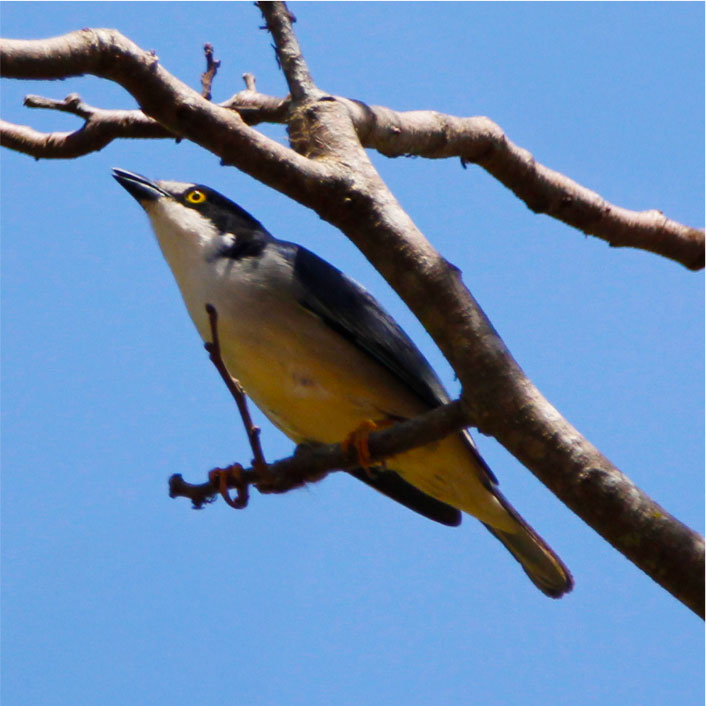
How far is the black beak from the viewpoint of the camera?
5.17 meters

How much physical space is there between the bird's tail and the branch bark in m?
2.14

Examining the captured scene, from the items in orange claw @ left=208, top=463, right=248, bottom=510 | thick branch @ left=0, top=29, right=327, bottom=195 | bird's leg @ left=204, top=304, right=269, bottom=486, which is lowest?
bird's leg @ left=204, top=304, right=269, bottom=486

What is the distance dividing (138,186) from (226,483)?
85.5 inches

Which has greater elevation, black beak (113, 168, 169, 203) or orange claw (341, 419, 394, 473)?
black beak (113, 168, 169, 203)

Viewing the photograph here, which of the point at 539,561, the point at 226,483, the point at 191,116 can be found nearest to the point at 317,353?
the point at 226,483

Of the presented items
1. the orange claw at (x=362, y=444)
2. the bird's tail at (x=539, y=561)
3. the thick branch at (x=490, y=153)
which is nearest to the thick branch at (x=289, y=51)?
the thick branch at (x=490, y=153)

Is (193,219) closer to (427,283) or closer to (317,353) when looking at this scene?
(317,353)

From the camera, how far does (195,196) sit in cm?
526

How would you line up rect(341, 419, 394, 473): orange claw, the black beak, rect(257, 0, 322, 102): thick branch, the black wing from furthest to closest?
the black beak
the black wing
rect(257, 0, 322, 102): thick branch
rect(341, 419, 394, 473): orange claw

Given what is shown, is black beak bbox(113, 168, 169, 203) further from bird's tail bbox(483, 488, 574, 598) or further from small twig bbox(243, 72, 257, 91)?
bird's tail bbox(483, 488, 574, 598)

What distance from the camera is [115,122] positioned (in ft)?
14.1

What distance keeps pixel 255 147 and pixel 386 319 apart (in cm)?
210

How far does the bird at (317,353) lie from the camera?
14.8ft

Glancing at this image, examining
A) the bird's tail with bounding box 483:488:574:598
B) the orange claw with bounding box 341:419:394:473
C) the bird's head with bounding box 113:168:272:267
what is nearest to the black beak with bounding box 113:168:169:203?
the bird's head with bounding box 113:168:272:267
